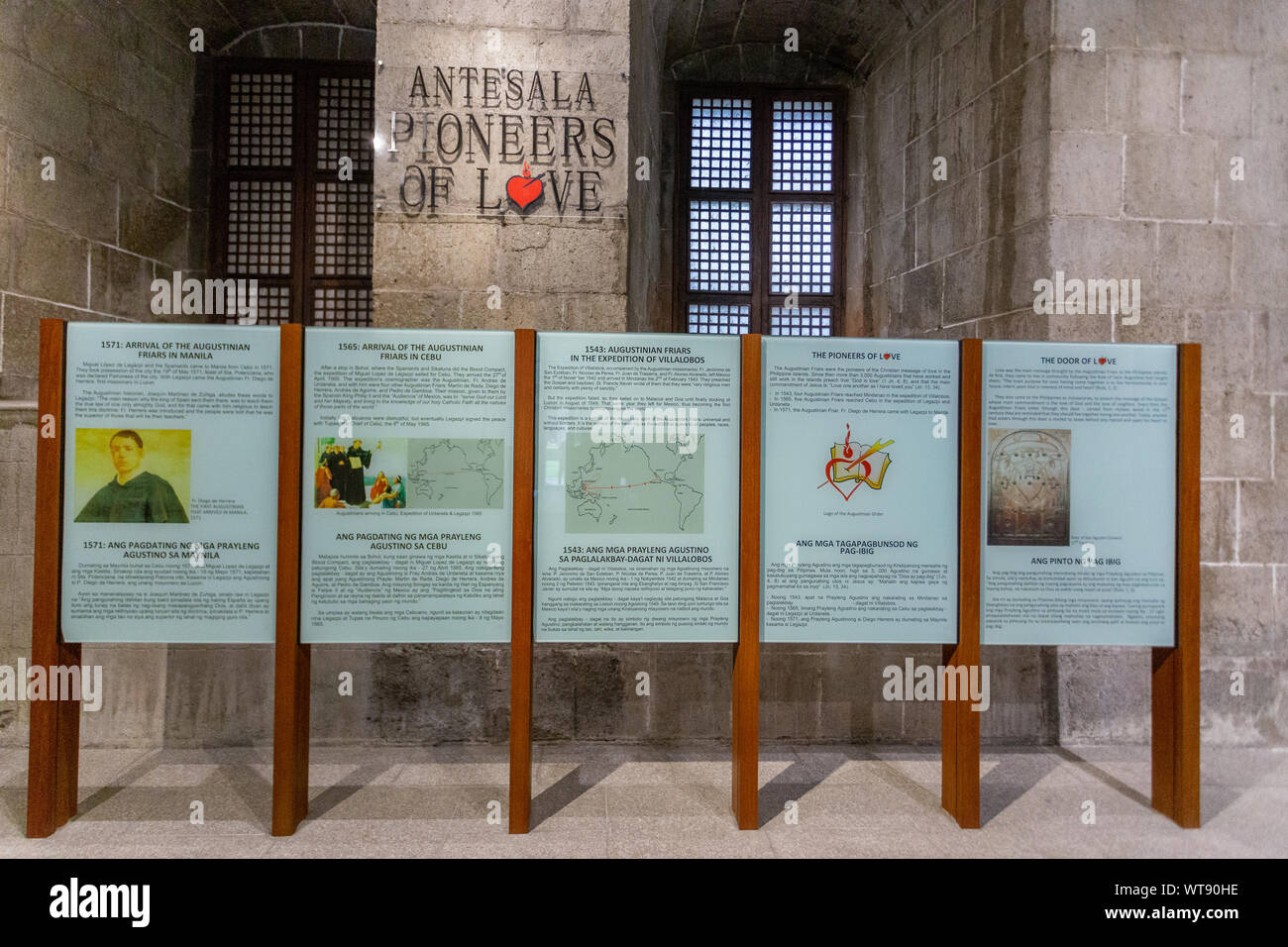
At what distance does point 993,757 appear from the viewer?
17.0 ft

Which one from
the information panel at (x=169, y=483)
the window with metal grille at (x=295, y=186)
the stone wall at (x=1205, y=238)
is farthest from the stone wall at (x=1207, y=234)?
the window with metal grille at (x=295, y=186)

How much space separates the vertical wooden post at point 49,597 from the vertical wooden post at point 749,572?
11.0ft

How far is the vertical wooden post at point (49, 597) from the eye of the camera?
3.80 metres

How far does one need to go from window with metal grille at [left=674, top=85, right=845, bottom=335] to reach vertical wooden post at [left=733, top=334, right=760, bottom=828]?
453 cm

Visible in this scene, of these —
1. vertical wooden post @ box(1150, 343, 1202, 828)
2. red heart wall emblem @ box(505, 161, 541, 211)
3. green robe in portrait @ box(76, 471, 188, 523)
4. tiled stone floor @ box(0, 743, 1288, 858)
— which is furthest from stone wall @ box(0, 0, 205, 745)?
vertical wooden post @ box(1150, 343, 1202, 828)

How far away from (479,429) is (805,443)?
167cm

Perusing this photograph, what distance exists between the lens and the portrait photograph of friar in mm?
3889

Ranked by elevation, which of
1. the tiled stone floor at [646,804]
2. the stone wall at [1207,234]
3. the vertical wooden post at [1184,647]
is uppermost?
the stone wall at [1207,234]

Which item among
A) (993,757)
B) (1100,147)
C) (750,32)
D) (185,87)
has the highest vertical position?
(750,32)

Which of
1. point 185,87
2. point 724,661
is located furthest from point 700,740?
point 185,87

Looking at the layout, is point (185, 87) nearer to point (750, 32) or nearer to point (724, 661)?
point (750, 32)

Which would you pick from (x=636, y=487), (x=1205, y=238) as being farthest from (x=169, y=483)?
(x=1205, y=238)

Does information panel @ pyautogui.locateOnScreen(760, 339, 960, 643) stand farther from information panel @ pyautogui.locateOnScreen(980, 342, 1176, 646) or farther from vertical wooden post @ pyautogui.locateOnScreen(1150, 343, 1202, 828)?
vertical wooden post @ pyautogui.locateOnScreen(1150, 343, 1202, 828)

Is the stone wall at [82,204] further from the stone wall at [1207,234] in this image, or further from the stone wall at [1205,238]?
the stone wall at [1207,234]
